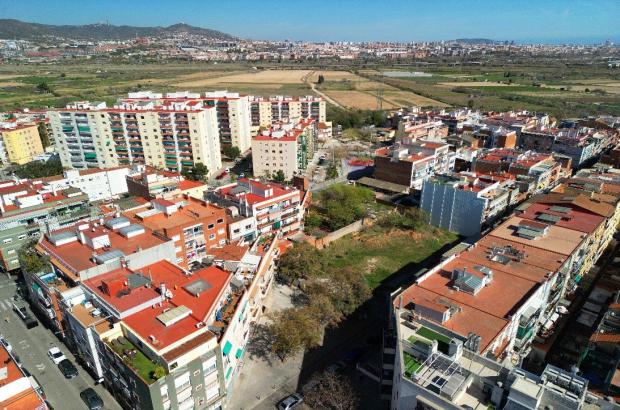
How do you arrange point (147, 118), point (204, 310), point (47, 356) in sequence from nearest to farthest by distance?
point (204, 310) < point (47, 356) < point (147, 118)

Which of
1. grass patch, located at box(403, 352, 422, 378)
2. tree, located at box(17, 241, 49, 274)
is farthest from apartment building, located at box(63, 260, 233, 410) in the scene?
grass patch, located at box(403, 352, 422, 378)

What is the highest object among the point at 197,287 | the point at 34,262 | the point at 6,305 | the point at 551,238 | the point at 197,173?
the point at 197,287

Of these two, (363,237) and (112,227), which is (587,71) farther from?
(112,227)

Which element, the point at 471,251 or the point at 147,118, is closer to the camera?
the point at 471,251

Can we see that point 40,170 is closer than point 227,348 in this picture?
No

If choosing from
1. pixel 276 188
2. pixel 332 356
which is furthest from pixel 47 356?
pixel 276 188

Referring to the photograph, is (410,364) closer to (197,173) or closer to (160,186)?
(160,186)

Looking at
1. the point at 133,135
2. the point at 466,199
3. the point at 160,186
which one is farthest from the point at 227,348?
the point at 133,135
